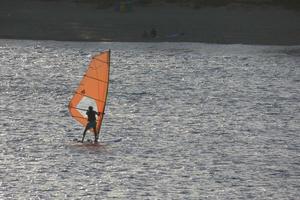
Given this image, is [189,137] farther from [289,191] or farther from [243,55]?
[243,55]

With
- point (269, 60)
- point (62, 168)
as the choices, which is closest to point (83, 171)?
point (62, 168)

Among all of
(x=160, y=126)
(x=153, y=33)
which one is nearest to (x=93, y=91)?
(x=160, y=126)

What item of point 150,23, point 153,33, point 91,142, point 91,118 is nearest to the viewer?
point 91,118

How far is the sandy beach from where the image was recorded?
3919cm

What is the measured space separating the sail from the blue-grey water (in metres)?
0.61

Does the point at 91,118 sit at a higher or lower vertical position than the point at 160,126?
higher

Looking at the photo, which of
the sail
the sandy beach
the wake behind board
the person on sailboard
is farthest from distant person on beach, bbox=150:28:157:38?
the person on sailboard

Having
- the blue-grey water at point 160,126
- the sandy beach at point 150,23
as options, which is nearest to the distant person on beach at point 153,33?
the sandy beach at point 150,23

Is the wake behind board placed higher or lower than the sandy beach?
lower

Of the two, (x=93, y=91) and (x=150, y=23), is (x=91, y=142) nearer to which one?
(x=93, y=91)

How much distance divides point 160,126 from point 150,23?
16.6 m

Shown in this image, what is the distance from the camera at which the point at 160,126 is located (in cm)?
2505

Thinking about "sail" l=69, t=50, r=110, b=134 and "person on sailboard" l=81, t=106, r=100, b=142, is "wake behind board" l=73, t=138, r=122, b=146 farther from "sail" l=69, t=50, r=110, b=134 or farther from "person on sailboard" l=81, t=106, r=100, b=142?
"person on sailboard" l=81, t=106, r=100, b=142

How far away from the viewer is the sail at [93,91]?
76.7ft
